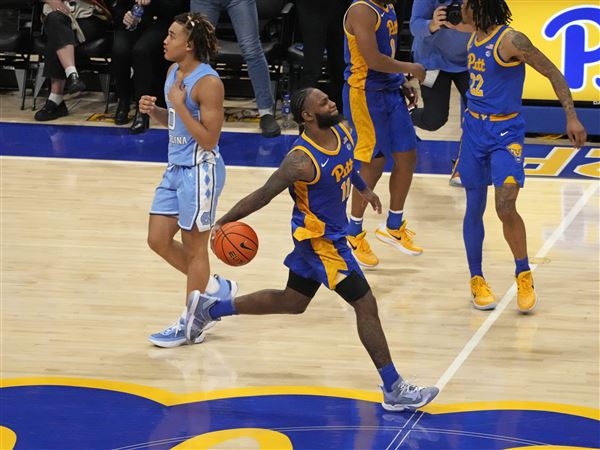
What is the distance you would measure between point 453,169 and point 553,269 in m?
2.16

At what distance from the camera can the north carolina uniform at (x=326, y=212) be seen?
17.6 ft

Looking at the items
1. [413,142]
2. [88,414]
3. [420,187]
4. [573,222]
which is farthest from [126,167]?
[88,414]

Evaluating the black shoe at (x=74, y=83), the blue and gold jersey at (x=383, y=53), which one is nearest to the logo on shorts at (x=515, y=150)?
the blue and gold jersey at (x=383, y=53)


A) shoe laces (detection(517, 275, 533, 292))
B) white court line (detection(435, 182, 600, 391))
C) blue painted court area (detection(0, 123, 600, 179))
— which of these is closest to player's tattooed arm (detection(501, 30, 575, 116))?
shoe laces (detection(517, 275, 533, 292))

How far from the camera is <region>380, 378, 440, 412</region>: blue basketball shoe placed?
5406 mm

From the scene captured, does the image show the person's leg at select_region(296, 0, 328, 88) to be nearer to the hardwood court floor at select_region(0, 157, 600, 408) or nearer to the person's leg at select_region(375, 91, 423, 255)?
the hardwood court floor at select_region(0, 157, 600, 408)

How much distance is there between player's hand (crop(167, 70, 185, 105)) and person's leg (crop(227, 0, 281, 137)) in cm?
452

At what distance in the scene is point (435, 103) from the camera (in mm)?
9180

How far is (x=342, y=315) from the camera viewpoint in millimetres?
6809

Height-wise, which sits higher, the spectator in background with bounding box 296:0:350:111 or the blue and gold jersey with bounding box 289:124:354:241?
the blue and gold jersey with bounding box 289:124:354:241

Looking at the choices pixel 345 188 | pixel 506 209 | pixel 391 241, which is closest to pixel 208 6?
pixel 391 241

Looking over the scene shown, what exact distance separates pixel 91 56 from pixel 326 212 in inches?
265

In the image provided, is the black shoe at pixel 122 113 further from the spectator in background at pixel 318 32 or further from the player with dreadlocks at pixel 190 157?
the player with dreadlocks at pixel 190 157

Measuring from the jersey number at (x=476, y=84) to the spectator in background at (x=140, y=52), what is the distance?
495 cm
